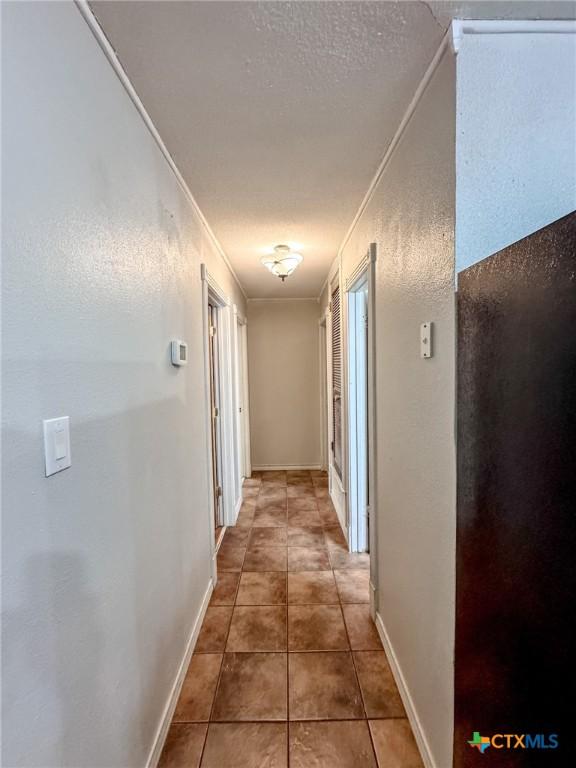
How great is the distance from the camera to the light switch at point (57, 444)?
73cm

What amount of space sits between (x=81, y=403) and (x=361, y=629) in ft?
6.11

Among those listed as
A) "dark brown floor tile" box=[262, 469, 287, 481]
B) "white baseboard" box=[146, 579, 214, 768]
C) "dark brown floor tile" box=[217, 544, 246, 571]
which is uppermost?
"white baseboard" box=[146, 579, 214, 768]

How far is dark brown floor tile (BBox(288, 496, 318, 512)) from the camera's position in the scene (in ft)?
11.5

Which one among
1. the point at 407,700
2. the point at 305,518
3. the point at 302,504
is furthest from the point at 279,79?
the point at 302,504

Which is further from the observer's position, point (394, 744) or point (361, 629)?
point (361, 629)

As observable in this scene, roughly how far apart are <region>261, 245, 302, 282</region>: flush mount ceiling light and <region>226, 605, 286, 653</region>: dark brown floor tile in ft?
Result: 7.54

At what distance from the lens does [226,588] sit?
7.43 ft

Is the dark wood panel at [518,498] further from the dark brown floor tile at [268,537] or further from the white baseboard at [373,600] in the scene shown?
the dark brown floor tile at [268,537]

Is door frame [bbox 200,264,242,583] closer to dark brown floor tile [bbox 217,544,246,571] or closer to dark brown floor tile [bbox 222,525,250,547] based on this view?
dark brown floor tile [bbox 222,525,250,547]

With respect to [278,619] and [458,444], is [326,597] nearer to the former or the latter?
[278,619]

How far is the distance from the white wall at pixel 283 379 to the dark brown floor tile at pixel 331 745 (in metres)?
3.45

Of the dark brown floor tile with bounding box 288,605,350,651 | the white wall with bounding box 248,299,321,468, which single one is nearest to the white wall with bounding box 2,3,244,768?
the dark brown floor tile with bounding box 288,605,350,651

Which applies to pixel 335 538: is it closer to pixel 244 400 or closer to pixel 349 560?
pixel 349 560

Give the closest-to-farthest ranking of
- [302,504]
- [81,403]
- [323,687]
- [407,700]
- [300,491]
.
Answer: [81,403] → [407,700] → [323,687] → [302,504] → [300,491]
